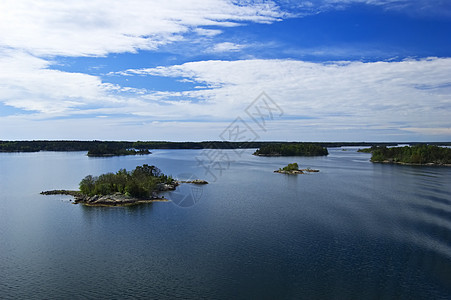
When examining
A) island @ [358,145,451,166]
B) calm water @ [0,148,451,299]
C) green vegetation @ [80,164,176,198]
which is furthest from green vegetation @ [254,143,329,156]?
green vegetation @ [80,164,176,198]

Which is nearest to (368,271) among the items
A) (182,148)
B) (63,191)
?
(63,191)

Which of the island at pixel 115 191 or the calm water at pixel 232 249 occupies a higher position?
the island at pixel 115 191

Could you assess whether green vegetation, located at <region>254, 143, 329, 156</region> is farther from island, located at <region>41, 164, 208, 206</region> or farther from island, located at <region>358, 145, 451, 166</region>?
island, located at <region>41, 164, 208, 206</region>

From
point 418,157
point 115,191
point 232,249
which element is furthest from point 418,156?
point 232,249

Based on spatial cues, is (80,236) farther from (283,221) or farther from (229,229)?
(283,221)

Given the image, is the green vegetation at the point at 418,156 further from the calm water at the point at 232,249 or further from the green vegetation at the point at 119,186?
the green vegetation at the point at 119,186

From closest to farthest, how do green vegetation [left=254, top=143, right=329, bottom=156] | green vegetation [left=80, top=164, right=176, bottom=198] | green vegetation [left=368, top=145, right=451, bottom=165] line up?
green vegetation [left=80, top=164, right=176, bottom=198] < green vegetation [left=368, top=145, right=451, bottom=165] < green vegetation [left=254, top=143, right=329, bottom=156]

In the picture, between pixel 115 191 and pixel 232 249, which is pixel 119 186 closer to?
pixel 115 191

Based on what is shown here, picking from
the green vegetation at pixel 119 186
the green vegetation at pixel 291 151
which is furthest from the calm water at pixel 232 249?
the green vegetation at pixel 291 151
